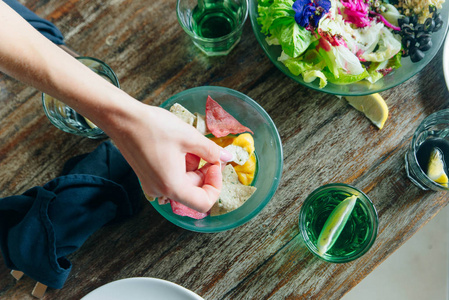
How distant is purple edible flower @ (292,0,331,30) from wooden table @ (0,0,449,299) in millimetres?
161

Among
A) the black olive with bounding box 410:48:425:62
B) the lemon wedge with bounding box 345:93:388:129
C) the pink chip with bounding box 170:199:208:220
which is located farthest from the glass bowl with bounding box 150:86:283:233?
the black olive with bounding box 410:48:425:62

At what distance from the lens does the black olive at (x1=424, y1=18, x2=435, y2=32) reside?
0.81 m

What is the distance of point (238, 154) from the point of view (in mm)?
799

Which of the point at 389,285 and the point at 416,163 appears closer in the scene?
the point at 416,163

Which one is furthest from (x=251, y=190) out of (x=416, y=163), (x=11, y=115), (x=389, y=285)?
(x=389, y=285)

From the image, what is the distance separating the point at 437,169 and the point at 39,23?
106cm

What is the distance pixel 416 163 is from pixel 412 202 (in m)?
0.12

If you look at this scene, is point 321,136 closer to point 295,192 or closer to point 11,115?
point 295,192

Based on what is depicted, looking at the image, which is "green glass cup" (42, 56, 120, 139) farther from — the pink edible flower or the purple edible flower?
the pink edible flower

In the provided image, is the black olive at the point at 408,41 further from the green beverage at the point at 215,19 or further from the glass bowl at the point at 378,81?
the green beverage at the point at 215,19

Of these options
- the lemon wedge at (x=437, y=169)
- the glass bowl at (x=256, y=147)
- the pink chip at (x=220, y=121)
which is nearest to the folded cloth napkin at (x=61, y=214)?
the glass bowl at (x=256, y=147)

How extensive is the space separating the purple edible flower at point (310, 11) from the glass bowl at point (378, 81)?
0.10 metres

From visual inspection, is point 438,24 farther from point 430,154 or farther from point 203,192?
point 203,192

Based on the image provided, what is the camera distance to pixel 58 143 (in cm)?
92
